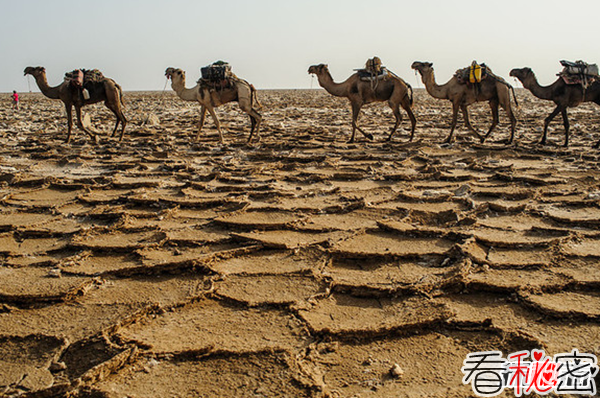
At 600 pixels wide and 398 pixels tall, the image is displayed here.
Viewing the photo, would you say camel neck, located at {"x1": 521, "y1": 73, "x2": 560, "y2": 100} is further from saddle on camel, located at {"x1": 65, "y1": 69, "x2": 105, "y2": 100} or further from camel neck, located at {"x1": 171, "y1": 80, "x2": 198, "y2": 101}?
saddle on camel, located at {"x1": 65, "y1": 69, "x2": 105, "y2": 100}

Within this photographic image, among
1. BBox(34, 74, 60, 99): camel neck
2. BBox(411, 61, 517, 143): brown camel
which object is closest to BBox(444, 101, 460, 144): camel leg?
BBox(411, 61, 517, 143): brown camel

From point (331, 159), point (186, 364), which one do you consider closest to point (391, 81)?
point (331, 159)

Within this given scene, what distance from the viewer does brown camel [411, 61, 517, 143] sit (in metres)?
9.10

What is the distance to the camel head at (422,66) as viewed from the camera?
996 centimetres

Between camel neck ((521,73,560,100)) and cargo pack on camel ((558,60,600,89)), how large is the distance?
51 centimetres

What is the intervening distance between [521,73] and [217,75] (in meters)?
6.17

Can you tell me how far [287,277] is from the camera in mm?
3062

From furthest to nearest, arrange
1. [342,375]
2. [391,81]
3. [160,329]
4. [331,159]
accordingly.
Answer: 1. [391,81]
2. [331,159]
3. [160,329]
4. [342,375]

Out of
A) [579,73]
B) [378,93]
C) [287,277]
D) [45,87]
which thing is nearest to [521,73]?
[579,73]

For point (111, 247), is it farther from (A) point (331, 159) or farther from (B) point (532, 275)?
(A) point (331, 159)

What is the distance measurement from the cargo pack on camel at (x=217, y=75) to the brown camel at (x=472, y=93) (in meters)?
4.08

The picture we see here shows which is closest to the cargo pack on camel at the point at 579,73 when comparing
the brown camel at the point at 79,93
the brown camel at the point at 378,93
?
the brown camel at the point at 378,93

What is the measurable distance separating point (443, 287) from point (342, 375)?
103 cm

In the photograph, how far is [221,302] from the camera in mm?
2758
